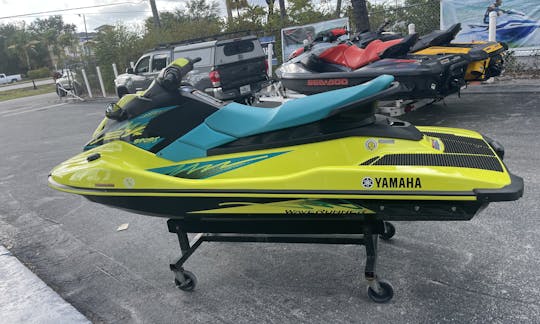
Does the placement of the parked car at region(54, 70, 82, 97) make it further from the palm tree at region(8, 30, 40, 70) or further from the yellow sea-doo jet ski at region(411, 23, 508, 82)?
the palm tree at region(8, 30, 40, 70)

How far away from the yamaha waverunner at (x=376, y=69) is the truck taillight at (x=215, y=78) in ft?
9.16

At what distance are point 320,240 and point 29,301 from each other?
218 centimetres

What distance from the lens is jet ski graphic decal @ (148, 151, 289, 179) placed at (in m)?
2.59

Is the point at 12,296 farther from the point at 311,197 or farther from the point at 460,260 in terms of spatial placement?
the point at 460,260

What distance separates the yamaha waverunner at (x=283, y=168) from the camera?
88.7 inches

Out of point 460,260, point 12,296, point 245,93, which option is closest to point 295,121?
point 460,260

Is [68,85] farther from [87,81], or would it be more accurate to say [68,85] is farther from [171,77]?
[171,77]

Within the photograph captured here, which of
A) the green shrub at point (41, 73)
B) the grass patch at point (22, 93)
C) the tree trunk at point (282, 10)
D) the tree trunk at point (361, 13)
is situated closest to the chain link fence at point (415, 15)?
the tree trunk at point (361, 13)

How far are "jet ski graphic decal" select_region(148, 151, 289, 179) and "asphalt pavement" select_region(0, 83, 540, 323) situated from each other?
0.84 m

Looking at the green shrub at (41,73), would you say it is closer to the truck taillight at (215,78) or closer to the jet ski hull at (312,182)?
the truck taillight at (215,78)

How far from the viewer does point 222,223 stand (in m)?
2.85

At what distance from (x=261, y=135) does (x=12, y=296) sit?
2336 millimetres

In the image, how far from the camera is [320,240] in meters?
2.77

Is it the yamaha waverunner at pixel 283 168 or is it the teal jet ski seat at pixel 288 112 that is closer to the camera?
the yamaha waverunner at pixel 283 168
